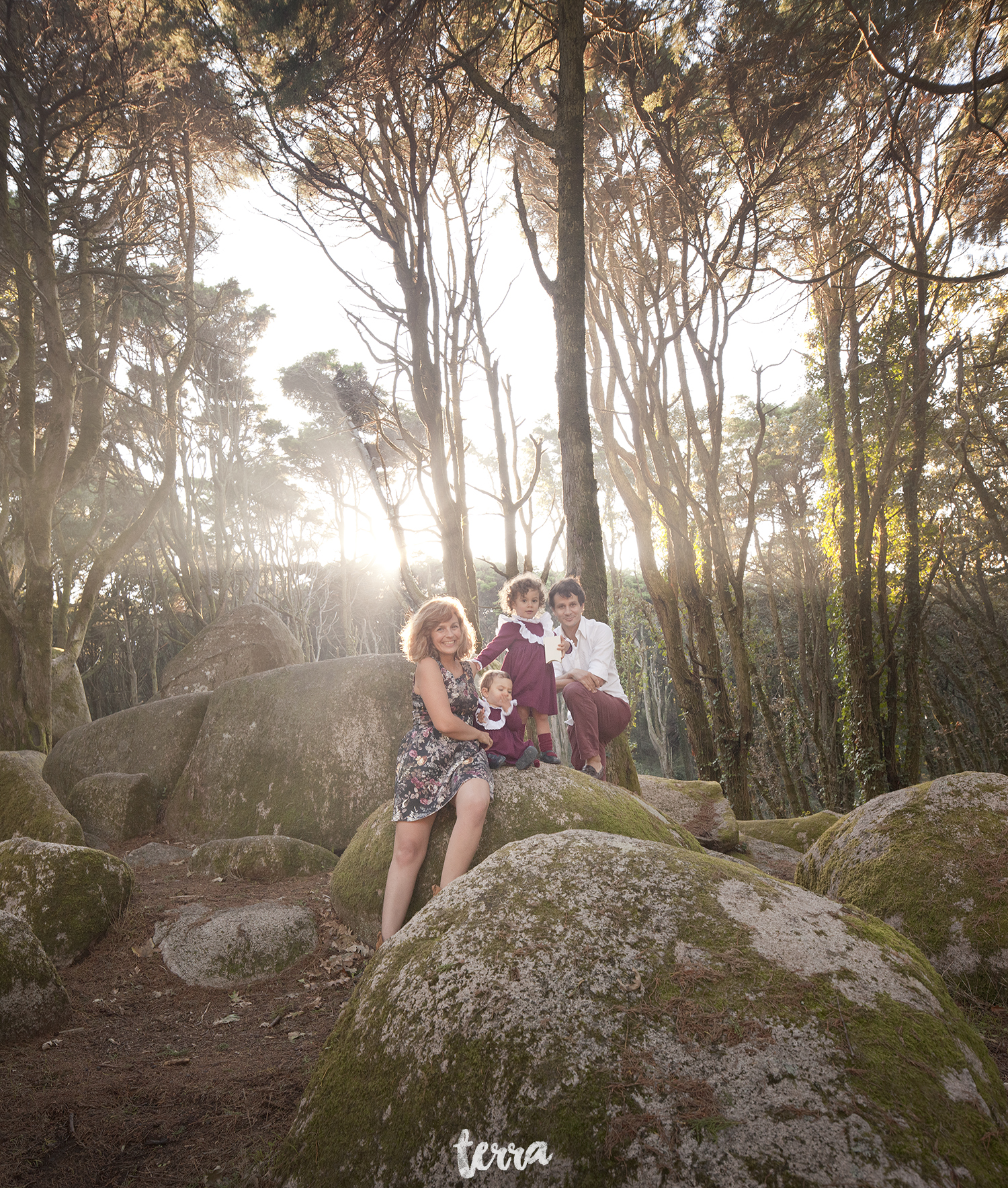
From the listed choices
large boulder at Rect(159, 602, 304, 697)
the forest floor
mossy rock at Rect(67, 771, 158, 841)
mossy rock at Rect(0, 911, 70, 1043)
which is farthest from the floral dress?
large boulder at Rect(159, 602, 304, 697)

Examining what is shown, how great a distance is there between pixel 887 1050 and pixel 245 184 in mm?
11039

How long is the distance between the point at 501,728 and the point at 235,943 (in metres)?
1.88

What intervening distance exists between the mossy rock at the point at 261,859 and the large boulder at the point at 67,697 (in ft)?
22.3

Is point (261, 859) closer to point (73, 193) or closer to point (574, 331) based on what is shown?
point (574, 331)

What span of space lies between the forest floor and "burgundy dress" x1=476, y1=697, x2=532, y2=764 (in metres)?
1.30

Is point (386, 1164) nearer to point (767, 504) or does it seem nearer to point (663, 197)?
point (663, 197)

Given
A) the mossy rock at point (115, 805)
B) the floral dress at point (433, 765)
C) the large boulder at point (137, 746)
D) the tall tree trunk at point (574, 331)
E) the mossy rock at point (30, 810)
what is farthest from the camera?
the large boulder at point (137, 746)

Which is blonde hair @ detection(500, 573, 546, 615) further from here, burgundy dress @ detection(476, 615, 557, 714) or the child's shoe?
the child's shoe

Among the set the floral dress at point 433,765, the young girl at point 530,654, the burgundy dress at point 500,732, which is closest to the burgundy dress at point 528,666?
the young girl at point 530,654

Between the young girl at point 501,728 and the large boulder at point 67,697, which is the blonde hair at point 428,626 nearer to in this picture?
the young girl at point 501,728

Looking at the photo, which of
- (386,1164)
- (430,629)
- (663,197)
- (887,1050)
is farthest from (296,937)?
(663,197)

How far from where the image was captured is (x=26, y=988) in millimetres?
2814

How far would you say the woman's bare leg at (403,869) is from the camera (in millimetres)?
3178

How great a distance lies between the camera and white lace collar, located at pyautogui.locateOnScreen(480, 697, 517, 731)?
3.60 metres
